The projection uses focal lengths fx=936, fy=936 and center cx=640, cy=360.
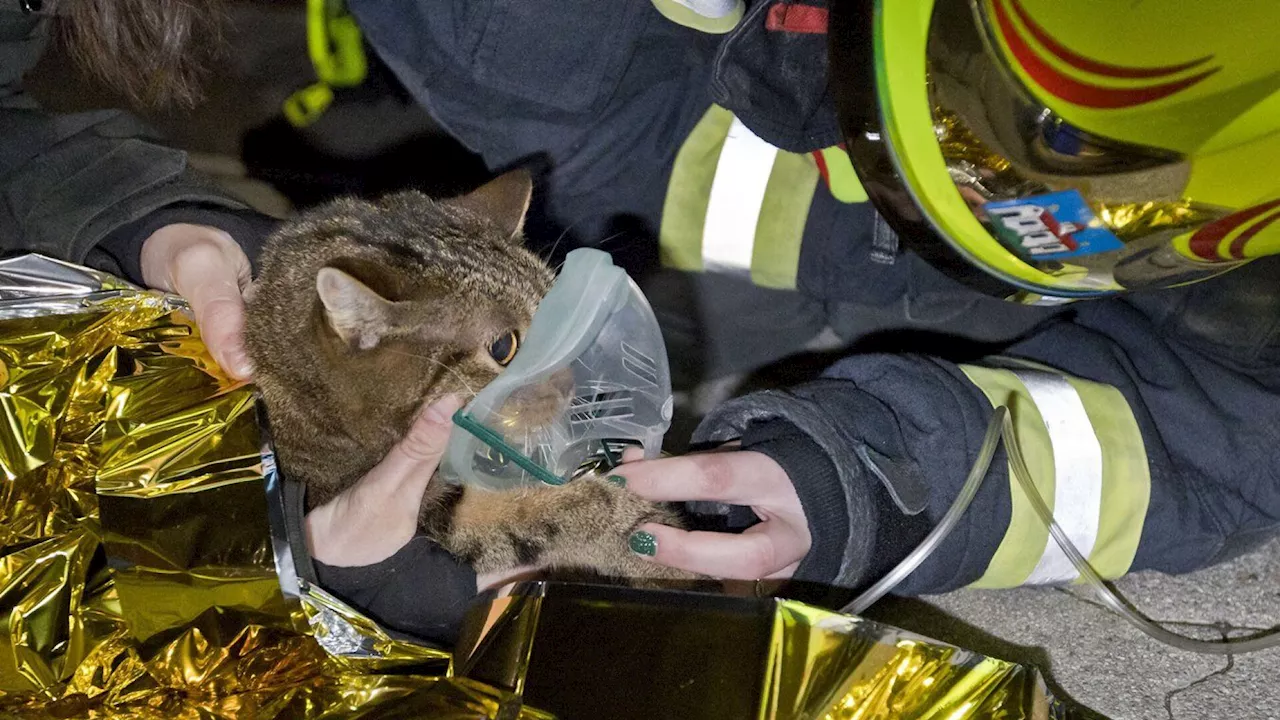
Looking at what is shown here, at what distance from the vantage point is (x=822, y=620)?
22.2 inches

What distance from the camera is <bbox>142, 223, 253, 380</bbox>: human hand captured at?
74cm

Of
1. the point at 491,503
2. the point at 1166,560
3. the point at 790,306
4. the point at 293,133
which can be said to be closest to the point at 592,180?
the point at 790,306

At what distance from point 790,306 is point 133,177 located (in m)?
0.71

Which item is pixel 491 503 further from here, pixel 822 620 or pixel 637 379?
pixel 822 620

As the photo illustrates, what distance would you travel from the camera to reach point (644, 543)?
75 cm

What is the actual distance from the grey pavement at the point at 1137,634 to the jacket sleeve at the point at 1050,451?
0.02m

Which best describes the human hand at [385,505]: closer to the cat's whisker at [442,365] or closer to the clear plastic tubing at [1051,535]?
the cat's whisker at [442,365]

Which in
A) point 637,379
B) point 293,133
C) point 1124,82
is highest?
point 1124,82

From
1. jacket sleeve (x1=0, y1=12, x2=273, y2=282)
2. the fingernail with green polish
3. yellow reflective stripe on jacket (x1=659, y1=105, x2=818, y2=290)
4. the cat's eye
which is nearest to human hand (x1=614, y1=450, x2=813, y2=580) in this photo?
the fingernail with green polish

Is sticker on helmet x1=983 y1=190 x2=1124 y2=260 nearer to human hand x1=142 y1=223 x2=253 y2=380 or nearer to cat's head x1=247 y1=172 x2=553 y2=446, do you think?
cat's head x1=247 y1=172 x2=553 y2=446

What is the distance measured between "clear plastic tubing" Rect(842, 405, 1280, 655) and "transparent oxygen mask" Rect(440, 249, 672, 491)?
220mm

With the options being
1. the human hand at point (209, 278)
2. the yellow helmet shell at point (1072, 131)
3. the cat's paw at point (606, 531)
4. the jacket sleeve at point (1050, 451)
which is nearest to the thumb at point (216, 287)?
the human hand at point (209, 278)

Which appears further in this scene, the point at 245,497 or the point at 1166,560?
the point at 1166,560

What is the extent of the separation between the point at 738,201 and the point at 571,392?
0.44m
